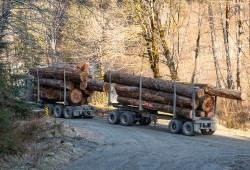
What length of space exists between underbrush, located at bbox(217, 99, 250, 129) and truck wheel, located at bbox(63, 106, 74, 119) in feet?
26.1

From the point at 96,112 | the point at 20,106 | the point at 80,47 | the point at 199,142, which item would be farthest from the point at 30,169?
the point at 80,47

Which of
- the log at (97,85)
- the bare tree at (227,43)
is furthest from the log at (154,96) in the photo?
the bare tree at (227,43)

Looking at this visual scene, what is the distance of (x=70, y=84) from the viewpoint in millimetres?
23062

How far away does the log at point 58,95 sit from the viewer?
22.8 m

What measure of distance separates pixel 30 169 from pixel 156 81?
998cm

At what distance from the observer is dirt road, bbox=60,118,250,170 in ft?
33.7

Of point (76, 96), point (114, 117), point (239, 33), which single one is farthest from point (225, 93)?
point (76, 96)

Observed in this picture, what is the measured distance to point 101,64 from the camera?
28.7 m

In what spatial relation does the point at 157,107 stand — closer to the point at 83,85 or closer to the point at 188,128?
the point at 188,128

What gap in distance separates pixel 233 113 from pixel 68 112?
8.83 metres

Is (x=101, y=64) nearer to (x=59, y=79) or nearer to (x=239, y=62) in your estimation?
(x=59, y=79)

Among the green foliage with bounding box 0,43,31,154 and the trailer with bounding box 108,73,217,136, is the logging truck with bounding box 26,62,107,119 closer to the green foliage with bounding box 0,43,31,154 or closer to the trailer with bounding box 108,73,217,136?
the trailer with bounding box 108,73,217,136

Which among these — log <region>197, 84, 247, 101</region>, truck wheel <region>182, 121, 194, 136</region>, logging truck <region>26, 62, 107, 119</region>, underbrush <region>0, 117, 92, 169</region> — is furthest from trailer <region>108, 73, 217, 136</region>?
underbrush <region>0, 117, 92, 169</region>

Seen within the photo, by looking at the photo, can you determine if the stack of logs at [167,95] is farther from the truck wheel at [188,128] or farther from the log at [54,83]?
the log at [54,83]
